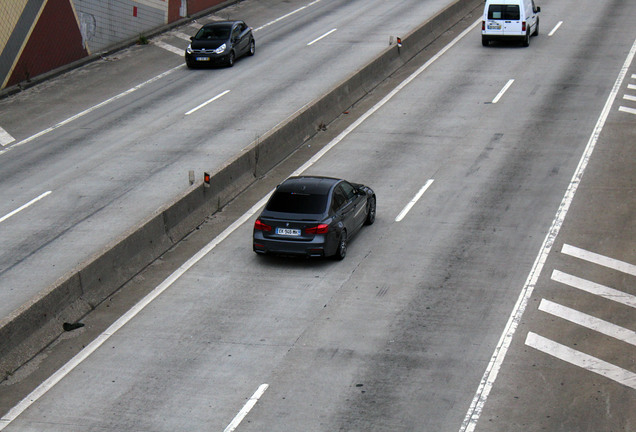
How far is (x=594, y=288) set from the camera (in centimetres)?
1714

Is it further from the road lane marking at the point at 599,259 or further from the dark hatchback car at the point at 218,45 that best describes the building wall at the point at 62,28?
the road lane marking at the point at 599,259

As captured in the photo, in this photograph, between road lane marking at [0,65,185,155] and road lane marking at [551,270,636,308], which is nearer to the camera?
road lane marking at [551,270,636,308]

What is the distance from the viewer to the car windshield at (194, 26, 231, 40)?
122 ft

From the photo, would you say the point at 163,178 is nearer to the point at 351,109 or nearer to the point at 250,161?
the point at 250,161

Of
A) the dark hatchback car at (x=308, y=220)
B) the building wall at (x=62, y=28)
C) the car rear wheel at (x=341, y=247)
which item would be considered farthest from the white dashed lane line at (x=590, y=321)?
the building wall at (x=62, y=28)

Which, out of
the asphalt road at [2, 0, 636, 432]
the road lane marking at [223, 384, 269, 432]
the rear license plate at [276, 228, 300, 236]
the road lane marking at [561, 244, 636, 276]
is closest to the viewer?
Result: the road lane marking at [223, 384, 269, 432]

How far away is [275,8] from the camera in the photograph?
48.3 meters

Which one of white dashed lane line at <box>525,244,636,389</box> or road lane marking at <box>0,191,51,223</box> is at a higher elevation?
white dashed lane line at <box>525,244,636,389</box>

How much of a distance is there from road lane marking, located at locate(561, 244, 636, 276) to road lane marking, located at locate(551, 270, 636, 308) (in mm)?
930

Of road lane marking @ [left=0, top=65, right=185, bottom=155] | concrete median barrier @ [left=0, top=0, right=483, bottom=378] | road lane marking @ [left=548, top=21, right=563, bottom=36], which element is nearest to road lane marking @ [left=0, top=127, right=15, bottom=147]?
road lane marking @ [left=0, top=65, right=185, bottom=155]

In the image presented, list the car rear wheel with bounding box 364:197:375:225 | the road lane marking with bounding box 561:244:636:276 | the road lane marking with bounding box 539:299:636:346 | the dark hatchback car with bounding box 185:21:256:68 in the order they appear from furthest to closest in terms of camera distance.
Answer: the dark hatchback car with bounding box 185:21:256:68 < the car rear wheel with bounding box 364:197:375:225 < the road lane marking with bounding box 561:244:636:276 < the road lane marking with bounding box 539:299:636:346

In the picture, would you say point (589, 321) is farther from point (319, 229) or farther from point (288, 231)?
point (288, 231)

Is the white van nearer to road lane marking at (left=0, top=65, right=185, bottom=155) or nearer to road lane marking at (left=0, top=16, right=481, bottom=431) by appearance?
road lane marking at (left=0, top=16, right=481, bottom=431)

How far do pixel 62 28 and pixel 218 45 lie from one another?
616 cm
